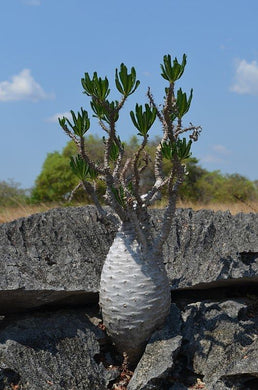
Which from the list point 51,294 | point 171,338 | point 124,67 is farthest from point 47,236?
point 124,67

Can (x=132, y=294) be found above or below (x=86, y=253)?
below

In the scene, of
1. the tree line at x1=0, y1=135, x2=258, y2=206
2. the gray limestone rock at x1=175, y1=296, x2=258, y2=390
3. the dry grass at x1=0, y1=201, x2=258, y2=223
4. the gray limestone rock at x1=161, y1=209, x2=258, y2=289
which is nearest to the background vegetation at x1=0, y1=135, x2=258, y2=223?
the tree line at x1=0, y1=135, x2=258, y2=206

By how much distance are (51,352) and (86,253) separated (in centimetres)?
96

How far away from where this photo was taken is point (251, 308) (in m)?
4.28

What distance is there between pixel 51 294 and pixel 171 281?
1.06 metres

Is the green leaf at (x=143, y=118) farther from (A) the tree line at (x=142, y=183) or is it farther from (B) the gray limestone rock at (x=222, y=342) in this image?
(A) the tree line at (x=142, y=183)

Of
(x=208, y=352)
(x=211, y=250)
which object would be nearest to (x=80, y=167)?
(x=211, y=250)

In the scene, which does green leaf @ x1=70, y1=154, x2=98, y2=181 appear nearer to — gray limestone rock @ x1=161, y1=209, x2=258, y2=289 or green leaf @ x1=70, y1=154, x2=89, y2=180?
green leaf @ x1=70, y1=154, x2=89, y2=180

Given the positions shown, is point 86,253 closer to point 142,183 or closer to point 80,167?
point 80,167

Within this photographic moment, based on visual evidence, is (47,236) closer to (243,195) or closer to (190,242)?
(190,242)

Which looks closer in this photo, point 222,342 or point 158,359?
point 158,359

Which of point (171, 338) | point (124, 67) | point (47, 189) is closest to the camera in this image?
point (124, 67)

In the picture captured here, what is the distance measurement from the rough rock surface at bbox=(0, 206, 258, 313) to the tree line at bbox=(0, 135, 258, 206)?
25.5ft

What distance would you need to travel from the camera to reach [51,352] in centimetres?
377
